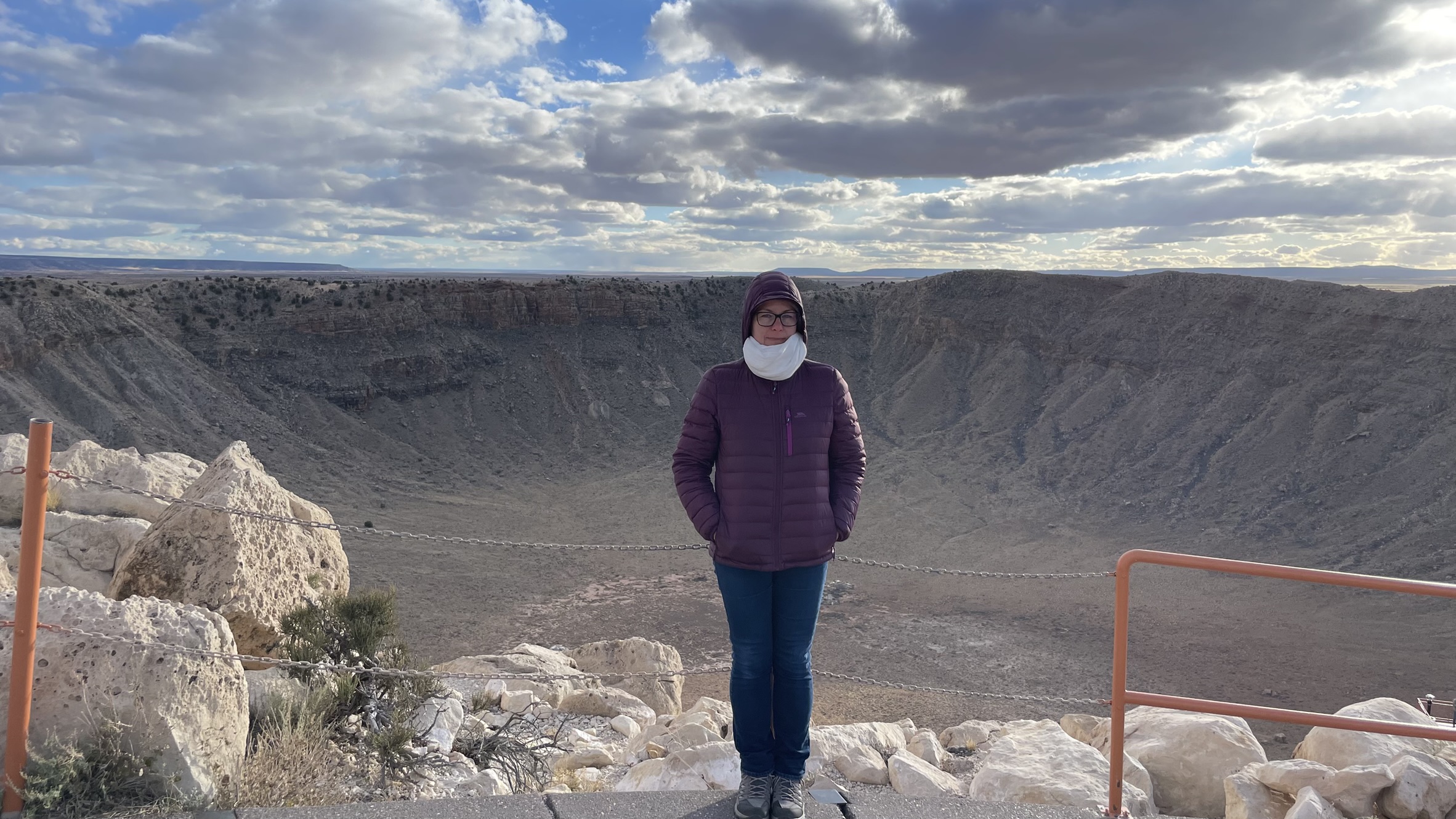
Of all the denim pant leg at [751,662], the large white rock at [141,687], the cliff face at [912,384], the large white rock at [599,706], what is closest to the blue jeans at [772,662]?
the denim pant leg at [751,662]

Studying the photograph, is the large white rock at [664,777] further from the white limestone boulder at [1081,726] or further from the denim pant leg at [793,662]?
the white limestone boulder at [1081,726]

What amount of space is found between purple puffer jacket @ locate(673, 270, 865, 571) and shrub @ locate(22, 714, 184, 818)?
2460 millimetres

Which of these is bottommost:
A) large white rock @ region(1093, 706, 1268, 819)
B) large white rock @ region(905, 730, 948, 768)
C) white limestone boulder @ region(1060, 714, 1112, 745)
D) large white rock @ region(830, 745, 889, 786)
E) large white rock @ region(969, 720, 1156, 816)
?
white limestone boulder @ region(1060, 714, 1112, 745)

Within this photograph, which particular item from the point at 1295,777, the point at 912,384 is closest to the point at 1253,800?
the point at 1295,777

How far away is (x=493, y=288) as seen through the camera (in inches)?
1390

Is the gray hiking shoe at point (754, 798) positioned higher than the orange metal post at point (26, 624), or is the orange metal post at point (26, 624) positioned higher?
the orange metal post at point (26, 624)

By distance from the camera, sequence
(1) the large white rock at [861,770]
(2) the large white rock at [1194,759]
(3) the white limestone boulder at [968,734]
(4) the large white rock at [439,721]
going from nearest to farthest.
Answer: (4) the large white rock at [439,721] → (1) the large white rock at [861,770] → (2) the large white rock at [1194,759] → (3) the white limestone boulder at [968,734]

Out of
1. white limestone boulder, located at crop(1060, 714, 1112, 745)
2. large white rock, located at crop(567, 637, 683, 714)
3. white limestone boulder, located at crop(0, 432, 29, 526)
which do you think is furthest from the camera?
large white rock, located at crop(567, 637, 683, 714)

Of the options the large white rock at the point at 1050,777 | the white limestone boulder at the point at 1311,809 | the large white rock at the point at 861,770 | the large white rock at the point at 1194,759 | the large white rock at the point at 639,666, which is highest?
the white limestone boulder at the point at 1311,809

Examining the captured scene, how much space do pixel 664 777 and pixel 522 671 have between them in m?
5.60

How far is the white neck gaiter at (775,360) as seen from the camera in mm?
3625

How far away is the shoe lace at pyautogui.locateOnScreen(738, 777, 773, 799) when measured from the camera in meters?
3.68

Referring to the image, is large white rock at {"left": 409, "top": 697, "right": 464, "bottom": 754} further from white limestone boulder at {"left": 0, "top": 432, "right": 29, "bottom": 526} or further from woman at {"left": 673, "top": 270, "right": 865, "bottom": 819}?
white limestone boulder at {"left": 0, "top": 432, "right": 29, "bottom": 526}

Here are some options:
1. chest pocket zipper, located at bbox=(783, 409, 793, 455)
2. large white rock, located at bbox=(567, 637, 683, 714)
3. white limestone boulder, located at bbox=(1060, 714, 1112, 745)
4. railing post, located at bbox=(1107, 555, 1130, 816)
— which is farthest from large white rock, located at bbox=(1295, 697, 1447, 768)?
large white rock, located at bbox=(567, 637, 683, 714)
